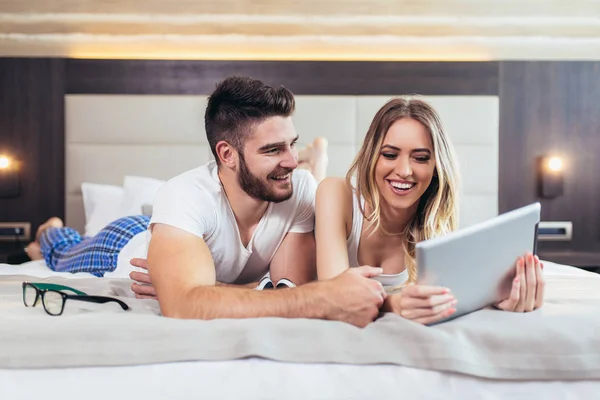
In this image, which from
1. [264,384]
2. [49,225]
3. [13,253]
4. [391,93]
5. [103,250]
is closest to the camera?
[264,384]

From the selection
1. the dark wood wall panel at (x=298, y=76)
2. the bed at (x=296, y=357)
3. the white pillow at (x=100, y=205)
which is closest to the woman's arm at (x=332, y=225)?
the bed at (x=296, y=357)

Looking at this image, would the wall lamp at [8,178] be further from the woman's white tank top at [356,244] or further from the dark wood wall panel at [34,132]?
the woman's white tank top at [356,244]

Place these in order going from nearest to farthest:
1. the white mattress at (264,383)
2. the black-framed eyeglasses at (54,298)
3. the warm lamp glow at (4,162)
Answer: the white mattress at (264,383) → the black-framed eyeglasses at (54,298) → the warm lamp glow at (4,162)

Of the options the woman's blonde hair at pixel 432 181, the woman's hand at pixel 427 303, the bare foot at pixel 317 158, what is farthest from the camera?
the bare foot at pixel 317 158

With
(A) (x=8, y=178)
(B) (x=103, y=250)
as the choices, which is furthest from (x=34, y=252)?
(B) (x=103, y=250)

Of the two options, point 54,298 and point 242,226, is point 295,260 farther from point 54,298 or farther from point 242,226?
point 54,298

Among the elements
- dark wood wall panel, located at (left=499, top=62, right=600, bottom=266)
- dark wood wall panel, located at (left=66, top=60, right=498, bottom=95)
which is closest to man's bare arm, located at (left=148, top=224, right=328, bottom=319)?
dark wood wall panel, located at (left=66, top=60, right=498, bottom=95)

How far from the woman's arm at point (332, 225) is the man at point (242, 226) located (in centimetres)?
11

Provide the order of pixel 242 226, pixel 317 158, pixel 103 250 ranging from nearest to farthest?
pixel 242 226
pixel 103 250
pixel 317 158

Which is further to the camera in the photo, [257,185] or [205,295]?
[257,185]

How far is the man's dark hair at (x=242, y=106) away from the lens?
1666mm

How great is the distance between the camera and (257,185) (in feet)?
5.44

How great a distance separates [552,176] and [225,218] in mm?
2798

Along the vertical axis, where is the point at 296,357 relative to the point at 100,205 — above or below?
below
